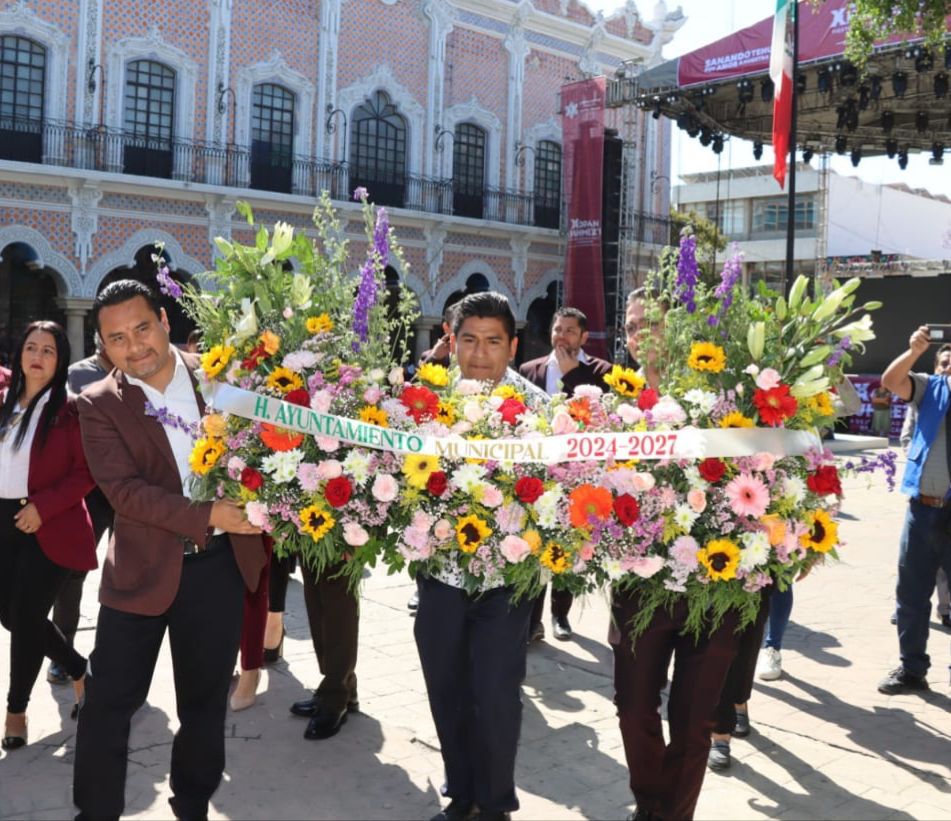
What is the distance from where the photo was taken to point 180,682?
3.58 metres

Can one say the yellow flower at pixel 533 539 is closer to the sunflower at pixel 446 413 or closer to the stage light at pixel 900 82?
the sunflower at pixel 446 413

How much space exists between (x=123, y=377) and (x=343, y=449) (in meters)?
0.80

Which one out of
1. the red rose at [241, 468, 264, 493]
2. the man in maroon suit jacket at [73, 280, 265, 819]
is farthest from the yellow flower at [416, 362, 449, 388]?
the man in maroon suit jacket at [73, 280, 265, 819]

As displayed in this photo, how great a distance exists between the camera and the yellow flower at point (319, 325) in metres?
3.62

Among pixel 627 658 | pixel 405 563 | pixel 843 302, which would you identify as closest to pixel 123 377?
pixel 405 563

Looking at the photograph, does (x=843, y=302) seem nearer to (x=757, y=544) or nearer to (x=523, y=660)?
(x=757, y=544)

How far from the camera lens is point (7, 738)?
441cm

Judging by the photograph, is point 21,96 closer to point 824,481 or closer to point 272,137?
point 272,137

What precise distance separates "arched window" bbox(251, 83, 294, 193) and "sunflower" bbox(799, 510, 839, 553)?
20.1 m

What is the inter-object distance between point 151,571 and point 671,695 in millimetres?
1823

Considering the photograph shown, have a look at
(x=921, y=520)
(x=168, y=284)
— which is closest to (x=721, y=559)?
(x=168, y=284)

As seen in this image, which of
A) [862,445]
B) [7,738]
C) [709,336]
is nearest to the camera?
[709,336]

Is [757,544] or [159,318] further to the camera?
[159,318]

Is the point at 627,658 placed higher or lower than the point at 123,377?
lower
